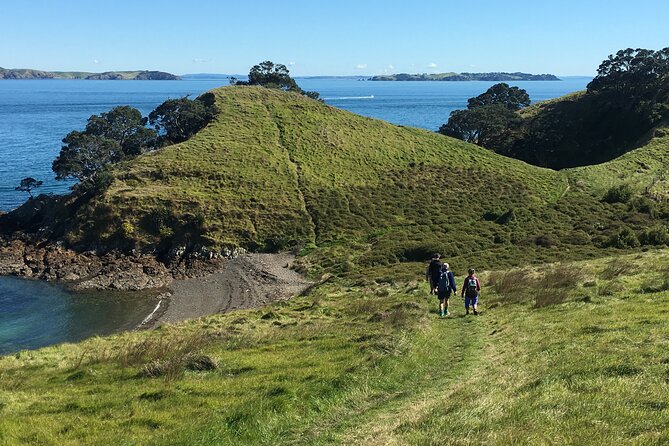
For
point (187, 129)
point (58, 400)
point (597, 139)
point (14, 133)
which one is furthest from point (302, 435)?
point (14, 133)

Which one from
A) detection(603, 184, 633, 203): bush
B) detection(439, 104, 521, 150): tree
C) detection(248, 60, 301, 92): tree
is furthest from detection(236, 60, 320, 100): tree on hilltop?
detection(603, 184, 633, 203): bush

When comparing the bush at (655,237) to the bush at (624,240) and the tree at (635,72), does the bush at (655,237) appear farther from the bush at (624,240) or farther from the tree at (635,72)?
the tree at (635,72)

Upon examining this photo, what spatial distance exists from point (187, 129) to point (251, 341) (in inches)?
2690

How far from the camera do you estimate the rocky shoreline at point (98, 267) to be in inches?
1818

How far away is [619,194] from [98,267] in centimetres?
6026

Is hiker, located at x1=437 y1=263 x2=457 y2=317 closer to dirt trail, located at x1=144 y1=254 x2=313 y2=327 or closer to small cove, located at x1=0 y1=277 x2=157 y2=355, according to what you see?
dirt trail, located at x1=144 y1=254 x2=313 y2=327

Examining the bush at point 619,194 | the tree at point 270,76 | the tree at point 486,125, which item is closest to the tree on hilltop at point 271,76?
the tree at point 270,76

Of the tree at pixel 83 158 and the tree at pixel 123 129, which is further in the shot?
the tree at pixel 123 129

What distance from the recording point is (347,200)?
6381 centimetres

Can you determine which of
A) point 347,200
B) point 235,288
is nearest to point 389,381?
point 235,288

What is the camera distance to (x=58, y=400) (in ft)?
44.9

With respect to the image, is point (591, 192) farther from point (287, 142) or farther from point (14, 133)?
point (14, 133)

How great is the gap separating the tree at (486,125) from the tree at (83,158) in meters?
64.9

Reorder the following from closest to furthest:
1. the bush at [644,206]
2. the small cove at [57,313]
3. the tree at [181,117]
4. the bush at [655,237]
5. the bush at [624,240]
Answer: the small cove at [57,313]
the bush at [655,237]
the bush at [624,240]
the bush at [644,206]
the tree at [181,117]
